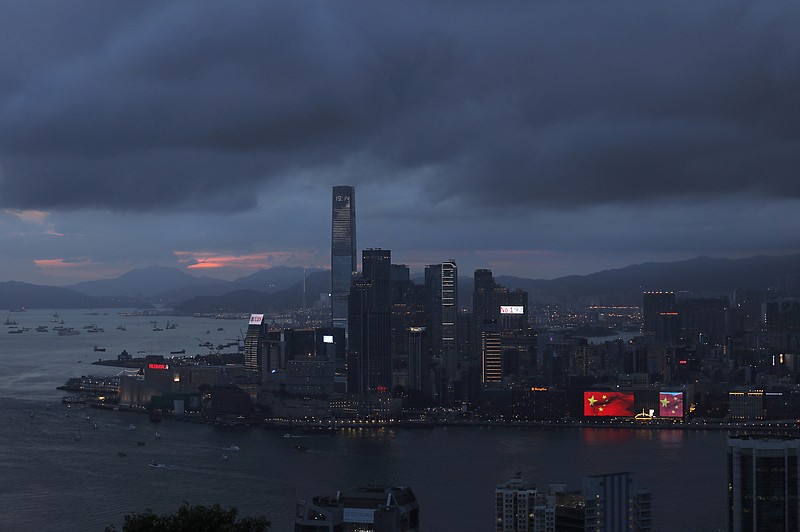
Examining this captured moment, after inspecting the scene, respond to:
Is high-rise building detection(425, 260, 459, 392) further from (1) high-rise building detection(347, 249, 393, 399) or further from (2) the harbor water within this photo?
(2) the harbor water

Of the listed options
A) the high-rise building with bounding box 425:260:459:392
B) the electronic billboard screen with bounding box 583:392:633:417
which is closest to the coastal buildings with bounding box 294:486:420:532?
the electronic billboard screen with bounding box 583:392:633:417

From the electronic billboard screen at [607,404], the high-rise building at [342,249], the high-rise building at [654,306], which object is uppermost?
the high-rise building at [342,249]

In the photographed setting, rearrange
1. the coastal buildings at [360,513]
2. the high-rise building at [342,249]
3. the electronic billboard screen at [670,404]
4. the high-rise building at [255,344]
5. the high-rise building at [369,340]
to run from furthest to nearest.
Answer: the high-rise building at [342,249] → the high-rise building at [255,344] → the high-rise building at [369,340] → the electronic billboard screen at [670,404] → the coastal buildings at [360,513]

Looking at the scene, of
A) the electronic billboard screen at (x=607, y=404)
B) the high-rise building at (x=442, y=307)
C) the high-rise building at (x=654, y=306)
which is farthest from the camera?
the high-rise building at (x=654, y=306)

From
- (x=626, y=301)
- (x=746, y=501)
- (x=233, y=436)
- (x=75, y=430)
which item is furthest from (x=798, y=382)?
(x=626, y=301)

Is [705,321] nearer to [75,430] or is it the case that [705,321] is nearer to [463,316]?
[463,316]

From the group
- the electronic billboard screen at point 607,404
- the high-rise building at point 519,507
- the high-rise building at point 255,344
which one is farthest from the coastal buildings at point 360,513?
the high-rise building at point 255,344

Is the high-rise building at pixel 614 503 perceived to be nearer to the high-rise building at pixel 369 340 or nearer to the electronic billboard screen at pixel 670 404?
the electronic billboard screen at pixel 670 404

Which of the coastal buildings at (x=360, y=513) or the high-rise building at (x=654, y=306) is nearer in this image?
the coastal buildings at (x=360, y=513)
